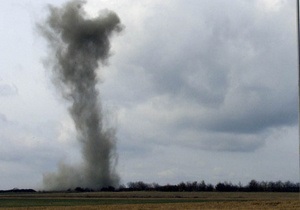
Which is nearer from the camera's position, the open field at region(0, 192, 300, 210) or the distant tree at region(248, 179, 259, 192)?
the open field at region(0, 192, 300, 210)

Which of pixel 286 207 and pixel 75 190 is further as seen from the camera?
pixel 75 190

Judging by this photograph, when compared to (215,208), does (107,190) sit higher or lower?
higher

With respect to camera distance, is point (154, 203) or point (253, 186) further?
point (253, 186)

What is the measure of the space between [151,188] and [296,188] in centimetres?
4257

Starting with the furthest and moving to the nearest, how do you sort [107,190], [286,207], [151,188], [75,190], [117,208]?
1. [151,188]
2. [75,190]
3. [107,190]
4. [117,208]
5. [286,207]

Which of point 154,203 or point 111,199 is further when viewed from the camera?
point 111,199

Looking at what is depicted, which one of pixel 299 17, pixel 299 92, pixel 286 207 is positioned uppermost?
pixel 299 17

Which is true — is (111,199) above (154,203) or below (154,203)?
above

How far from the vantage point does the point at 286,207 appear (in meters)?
49.2

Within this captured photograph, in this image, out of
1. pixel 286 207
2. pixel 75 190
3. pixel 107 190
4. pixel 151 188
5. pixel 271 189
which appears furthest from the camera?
pixel 151 188

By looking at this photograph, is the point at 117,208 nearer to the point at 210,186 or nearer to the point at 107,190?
the point at 107,190

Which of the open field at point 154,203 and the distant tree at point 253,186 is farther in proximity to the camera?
the distant tree at point 253,186

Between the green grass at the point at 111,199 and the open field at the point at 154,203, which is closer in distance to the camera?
the open field at the point at 154,203

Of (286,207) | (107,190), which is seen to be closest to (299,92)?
(286,207)
